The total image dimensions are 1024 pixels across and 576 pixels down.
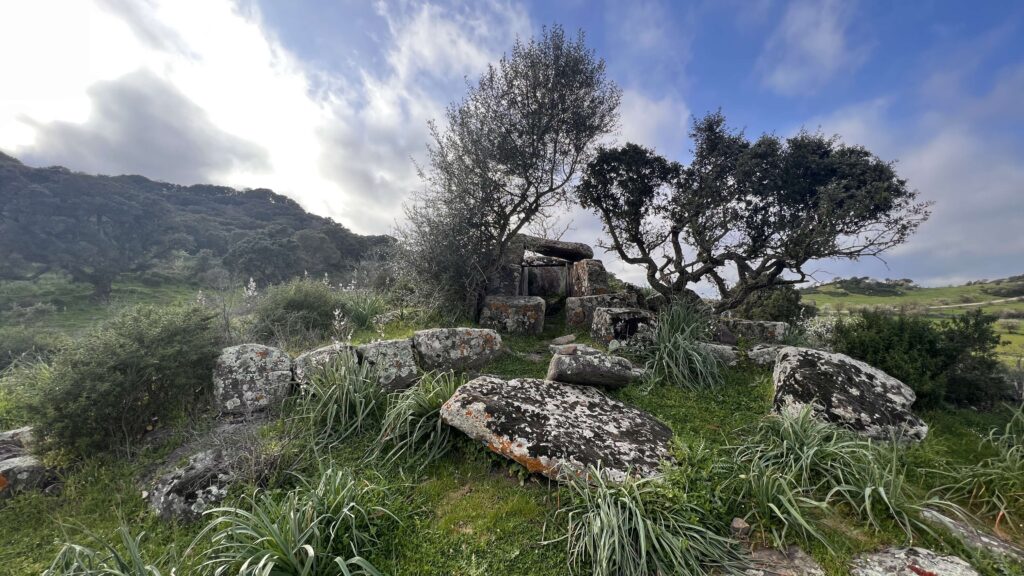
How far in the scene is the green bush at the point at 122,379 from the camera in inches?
173

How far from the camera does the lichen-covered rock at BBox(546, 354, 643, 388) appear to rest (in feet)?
17.6

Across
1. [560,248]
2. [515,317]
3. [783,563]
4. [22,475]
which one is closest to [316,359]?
[22,475]

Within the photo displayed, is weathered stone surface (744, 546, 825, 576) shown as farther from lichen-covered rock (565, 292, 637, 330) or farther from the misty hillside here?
the misty hillside

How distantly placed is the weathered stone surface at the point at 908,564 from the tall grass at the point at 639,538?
87cm

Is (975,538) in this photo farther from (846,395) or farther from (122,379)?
(122,379)

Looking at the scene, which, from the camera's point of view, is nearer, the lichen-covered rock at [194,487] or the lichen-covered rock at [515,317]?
the lichen-covered rock at [194,487]

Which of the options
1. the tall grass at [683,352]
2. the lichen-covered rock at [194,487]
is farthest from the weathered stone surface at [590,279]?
the lichen-covered rock at [194,487]

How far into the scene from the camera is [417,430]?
4.47 meters

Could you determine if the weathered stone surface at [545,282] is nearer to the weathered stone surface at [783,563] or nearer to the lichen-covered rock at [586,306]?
the lichen-covered rock at [586,306]

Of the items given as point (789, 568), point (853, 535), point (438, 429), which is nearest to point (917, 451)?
point (853, 535)

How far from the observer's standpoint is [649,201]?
941cm

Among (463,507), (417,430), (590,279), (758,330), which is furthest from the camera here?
(590,279)

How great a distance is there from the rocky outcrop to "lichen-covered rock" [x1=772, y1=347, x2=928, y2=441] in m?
2.08

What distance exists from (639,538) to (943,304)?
2782 centimetres
